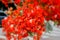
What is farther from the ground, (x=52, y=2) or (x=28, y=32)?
(x=52, y=2)

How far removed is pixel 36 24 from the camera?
2.71 meters

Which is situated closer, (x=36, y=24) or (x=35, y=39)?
(x=36, y=24)

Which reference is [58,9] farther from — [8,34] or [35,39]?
[8,34]

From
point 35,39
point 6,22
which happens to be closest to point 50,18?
point 35,39

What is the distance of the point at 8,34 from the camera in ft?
9.39

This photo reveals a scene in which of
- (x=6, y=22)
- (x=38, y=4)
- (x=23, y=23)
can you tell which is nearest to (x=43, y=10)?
(x=38, y=4)

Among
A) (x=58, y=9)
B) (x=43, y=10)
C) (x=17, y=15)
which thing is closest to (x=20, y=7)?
(x=17, y=15)

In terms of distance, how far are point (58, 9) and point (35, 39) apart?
515 millimetres

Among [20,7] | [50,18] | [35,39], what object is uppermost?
[20,7]

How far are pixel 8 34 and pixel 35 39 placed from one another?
37 centimetres

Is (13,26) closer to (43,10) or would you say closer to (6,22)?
(6,22)

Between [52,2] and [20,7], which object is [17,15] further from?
[52,2]

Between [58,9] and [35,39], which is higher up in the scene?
[58,9]

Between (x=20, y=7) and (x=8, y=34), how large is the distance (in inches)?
16.3
